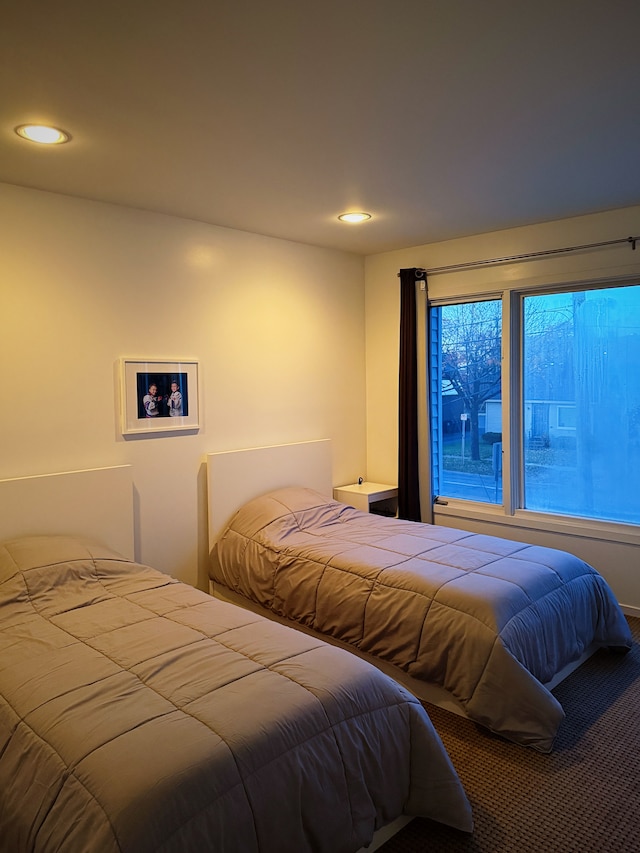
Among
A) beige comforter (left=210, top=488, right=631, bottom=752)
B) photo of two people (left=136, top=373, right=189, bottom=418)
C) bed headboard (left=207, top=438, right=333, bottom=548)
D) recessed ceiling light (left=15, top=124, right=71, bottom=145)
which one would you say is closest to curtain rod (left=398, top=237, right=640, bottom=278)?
bed headboard (left=207, top=438, right=333, bottom=548)

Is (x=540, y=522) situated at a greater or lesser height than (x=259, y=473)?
lesser

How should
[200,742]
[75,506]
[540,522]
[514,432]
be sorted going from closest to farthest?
[200,742] → [75,506] → [540,522] → [514,432]

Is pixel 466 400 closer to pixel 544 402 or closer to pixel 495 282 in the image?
pixel 544 402

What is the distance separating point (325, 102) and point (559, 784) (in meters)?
2.63

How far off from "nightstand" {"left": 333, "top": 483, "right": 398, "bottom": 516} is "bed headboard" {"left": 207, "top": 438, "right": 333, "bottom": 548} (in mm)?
143

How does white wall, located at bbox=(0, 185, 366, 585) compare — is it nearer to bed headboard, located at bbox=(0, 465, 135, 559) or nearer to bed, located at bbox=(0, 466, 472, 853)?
bed headboard, located at bbox=(0, 465, 135, 559)

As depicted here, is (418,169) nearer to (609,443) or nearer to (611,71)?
(611,71)

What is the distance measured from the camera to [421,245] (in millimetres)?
4609

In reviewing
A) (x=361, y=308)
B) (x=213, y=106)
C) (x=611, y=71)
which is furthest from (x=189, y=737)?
(x=361, y=308)

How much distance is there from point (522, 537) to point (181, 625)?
266 centimetres

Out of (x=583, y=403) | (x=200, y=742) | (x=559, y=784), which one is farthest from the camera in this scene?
(x=583, y=403)

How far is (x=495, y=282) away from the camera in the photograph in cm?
421

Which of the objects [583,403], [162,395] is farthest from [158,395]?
[583,403]

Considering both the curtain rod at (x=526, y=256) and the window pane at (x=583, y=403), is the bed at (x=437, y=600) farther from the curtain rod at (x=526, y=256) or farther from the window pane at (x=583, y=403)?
the curtain rod at (x=526, y=256)
